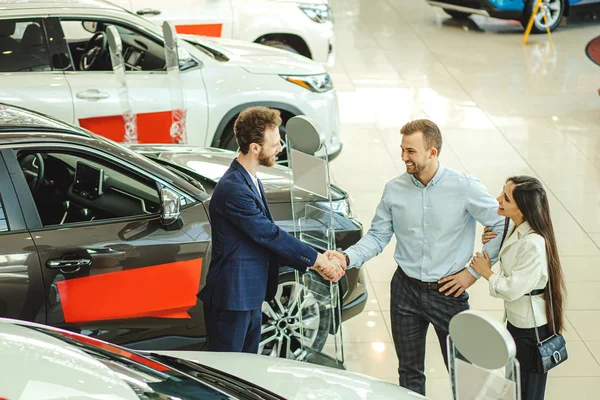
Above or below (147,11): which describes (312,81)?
below

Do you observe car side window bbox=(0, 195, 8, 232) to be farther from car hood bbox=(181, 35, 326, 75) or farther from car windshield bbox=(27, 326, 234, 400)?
car hood bbox=(181, 35, 326, 75)

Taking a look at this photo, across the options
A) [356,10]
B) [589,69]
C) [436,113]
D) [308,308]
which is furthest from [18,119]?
[356,10]

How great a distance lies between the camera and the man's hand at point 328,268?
13.7 ft

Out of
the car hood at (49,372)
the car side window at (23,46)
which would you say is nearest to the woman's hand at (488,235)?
the car hood at (49,372)

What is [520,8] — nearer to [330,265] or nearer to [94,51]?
[94,51]

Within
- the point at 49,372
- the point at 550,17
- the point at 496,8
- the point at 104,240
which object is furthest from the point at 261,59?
the point at 550,17

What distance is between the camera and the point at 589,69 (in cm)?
1205

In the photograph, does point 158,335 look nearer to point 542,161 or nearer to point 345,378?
point 345,378

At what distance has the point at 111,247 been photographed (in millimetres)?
4371

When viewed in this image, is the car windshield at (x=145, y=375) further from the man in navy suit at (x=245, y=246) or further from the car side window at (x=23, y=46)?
the car side window at (x=23, y=46)

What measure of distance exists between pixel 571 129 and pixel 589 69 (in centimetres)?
278

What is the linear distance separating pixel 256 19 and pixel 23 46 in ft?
10.8

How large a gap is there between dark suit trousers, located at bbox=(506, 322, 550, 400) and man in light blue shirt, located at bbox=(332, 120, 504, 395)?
0.33 metres

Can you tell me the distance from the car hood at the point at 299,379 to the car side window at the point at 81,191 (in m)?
1.32
